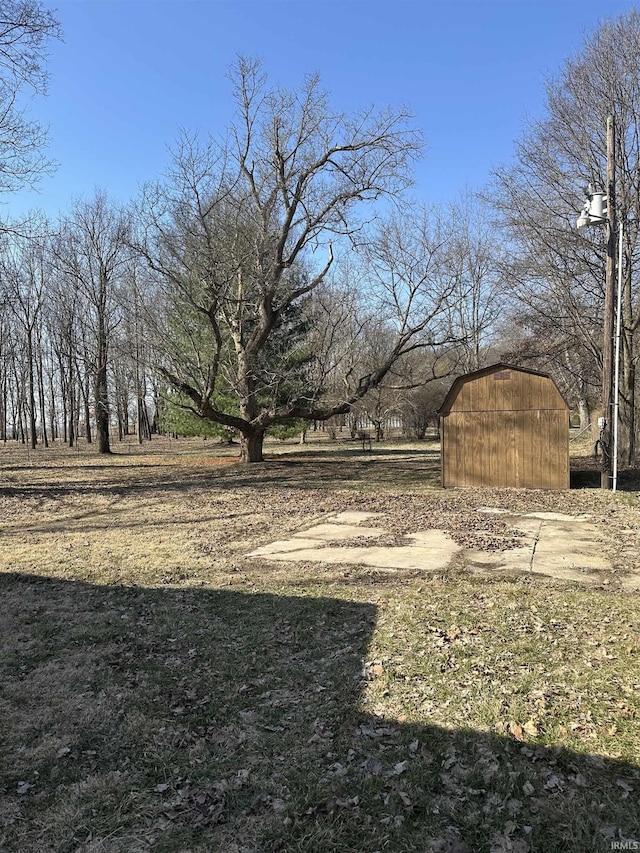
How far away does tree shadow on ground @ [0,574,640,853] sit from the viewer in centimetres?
245

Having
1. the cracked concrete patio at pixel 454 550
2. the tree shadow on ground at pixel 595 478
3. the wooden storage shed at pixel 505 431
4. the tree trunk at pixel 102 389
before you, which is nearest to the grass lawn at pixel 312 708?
the cracked concrete patio at pixel 454 550

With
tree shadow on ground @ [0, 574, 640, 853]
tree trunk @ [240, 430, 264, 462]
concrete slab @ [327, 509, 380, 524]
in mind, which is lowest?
tree shadow on ground @ [0, 574, 640, 853]

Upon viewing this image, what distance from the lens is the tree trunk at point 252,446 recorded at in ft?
62.0

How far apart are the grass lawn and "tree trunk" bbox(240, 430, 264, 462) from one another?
1171cm

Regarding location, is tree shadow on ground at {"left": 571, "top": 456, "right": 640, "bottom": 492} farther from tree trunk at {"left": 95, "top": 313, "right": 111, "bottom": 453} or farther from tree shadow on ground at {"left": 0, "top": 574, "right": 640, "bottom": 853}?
tree trunk at {"left": 95, "top": 313, "right": 111, "bottom": 453}

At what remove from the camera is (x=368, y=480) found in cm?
1502

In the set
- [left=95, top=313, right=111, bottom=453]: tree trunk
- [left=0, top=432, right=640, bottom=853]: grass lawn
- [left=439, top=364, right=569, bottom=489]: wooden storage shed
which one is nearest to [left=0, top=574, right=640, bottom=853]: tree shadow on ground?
[left=0, top=432, right=640, bottom=853]: grass lawn

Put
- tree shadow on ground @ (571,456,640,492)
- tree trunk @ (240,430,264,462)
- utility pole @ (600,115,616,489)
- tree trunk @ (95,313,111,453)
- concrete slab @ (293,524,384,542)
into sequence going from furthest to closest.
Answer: tree trunk @ (95,313,111,453)
tree trunk @ (240,430,264,462)
tree shadow on ground @ (571,456,640,492)
utility pole @ (600,115,616,489)
concrete slab @ (293,524,384,542)

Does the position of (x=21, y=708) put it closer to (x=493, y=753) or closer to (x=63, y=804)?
(x=63, y=804)

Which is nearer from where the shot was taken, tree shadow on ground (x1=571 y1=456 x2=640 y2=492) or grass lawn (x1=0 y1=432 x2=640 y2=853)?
grass lawn (x1=0 y1=432 x2=640 y2=853)

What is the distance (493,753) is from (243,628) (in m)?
2.44

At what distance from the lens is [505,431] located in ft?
42.0

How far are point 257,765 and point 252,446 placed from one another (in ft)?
53.6

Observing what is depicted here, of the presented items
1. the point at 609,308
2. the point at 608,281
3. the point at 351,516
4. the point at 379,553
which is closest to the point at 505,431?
the point at 609,308
